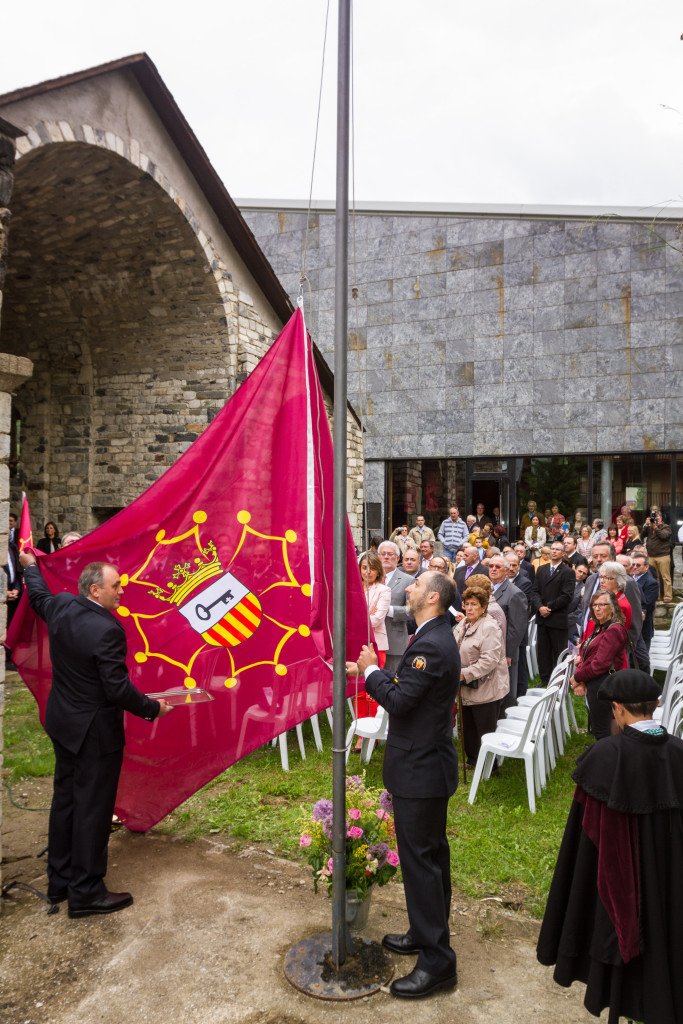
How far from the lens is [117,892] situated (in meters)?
4.59

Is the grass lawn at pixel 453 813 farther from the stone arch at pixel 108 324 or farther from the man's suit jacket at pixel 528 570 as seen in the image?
the stone arch at pixel 108 324

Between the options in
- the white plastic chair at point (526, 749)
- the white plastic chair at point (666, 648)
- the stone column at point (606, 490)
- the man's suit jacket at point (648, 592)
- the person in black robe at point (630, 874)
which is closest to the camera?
the person in black robe at point (630, 874)

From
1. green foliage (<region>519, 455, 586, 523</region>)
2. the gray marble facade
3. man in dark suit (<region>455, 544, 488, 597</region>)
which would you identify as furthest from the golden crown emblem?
green foliage (<region>519, 455, 586, 523</region>)

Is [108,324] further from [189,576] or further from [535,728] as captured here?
[535,728]

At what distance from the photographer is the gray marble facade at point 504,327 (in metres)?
18.3

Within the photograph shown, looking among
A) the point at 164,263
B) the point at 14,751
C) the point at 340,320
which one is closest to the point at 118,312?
the point at 164,263

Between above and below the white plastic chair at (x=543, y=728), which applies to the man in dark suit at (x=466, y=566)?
above

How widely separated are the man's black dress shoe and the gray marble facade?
49.7ft

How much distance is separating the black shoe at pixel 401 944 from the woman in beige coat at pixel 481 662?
2469mm

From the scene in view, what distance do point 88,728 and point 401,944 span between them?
2034 millimetres

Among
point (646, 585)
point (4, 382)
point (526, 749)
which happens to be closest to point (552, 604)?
point (646, 585)

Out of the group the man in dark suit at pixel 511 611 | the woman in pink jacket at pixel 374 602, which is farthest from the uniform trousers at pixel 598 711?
the woman in pink jacket at pixel 374 602

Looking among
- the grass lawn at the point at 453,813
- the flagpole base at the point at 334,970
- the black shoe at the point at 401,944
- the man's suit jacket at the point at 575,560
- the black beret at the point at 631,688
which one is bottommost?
the grass lawn at the point at 453,813

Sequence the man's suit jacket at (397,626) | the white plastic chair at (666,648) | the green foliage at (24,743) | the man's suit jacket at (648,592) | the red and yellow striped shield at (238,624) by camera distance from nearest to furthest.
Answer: the red and yellow striped shield at (238,624)
the green foliage at (24,743)
the man's suit jacket at (397,626)
the white plastic chair at (666,648)
the man's suit jacket at (648,592)
